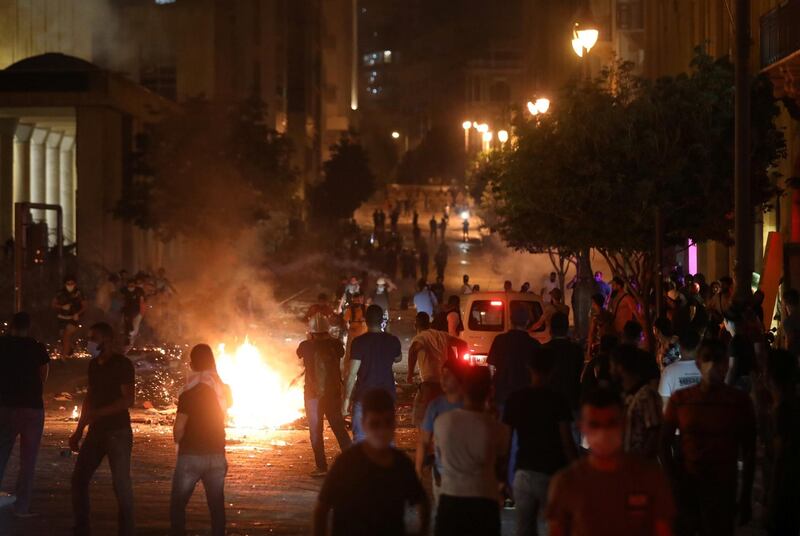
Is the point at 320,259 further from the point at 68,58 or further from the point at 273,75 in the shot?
the point at 273,75

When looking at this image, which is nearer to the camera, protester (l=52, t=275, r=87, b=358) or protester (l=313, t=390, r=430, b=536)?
protester (l=313, t=390, r=430, b=536)

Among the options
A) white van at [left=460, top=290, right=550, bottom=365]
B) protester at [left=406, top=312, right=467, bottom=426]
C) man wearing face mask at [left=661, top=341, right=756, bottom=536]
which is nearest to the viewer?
man wearing face mask at [left=661, top=341, right=756, bottom=536]

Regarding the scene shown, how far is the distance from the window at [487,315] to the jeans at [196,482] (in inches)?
444

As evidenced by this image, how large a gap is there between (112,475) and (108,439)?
256mm

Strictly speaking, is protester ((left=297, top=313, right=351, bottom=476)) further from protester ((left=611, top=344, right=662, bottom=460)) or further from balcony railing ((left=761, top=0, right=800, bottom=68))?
balcony railing ((left=761, top=0, right=800, bottom=68))

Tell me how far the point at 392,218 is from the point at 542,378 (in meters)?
61.3

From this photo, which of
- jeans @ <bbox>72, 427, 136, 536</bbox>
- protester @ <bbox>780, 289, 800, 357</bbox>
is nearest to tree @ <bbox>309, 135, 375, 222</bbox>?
protester @ <bbox>780, 289, 800, 357</bbox>

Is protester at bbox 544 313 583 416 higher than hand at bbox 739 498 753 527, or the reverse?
protester at bbox 544 313 583 416

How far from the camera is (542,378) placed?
25.1 feet

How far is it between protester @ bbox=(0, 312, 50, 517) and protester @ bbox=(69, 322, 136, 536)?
3.41ft

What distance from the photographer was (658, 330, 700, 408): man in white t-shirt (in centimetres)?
898

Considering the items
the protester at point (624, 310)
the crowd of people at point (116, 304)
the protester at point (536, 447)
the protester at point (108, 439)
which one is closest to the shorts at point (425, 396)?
the protester at point (108, 439)

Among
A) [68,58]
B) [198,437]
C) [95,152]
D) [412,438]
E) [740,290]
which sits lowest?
[412,438]

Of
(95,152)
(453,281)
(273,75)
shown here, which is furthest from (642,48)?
(273,75)
